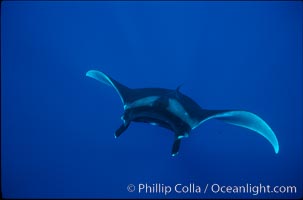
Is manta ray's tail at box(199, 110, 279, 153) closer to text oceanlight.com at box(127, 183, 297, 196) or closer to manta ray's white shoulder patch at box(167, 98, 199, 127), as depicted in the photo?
manta ray's white shoulder patch at box(167, 98, 199, 127)

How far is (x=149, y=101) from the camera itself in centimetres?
288

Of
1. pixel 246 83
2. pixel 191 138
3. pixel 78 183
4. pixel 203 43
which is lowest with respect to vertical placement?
pixel 78 183

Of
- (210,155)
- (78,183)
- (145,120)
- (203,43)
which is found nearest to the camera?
(145,120)

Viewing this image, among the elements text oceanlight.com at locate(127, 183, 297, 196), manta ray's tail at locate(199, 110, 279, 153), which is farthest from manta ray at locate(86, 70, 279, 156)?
text oceanlight.com at locate(127, 183, 297, 196)

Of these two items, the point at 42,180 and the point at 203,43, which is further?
the point at 203,43

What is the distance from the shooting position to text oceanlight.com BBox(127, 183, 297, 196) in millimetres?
4664

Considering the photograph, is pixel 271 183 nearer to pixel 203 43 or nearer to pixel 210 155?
pixel 210 155

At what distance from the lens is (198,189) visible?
185 inches

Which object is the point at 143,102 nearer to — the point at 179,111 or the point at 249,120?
the point at 179,111

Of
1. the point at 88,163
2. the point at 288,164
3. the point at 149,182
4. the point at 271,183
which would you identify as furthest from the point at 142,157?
the point at 288,164

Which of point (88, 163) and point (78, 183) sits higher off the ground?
point (88, 163)

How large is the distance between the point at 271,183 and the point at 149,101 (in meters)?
3.06

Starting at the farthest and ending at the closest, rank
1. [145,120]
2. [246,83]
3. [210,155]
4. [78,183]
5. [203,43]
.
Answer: [203,43] → [246,83] → [210,155] → [78,183] → [145,120]

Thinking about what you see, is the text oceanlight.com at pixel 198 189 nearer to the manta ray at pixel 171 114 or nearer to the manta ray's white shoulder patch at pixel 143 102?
the manta ray at pixel 171 114
